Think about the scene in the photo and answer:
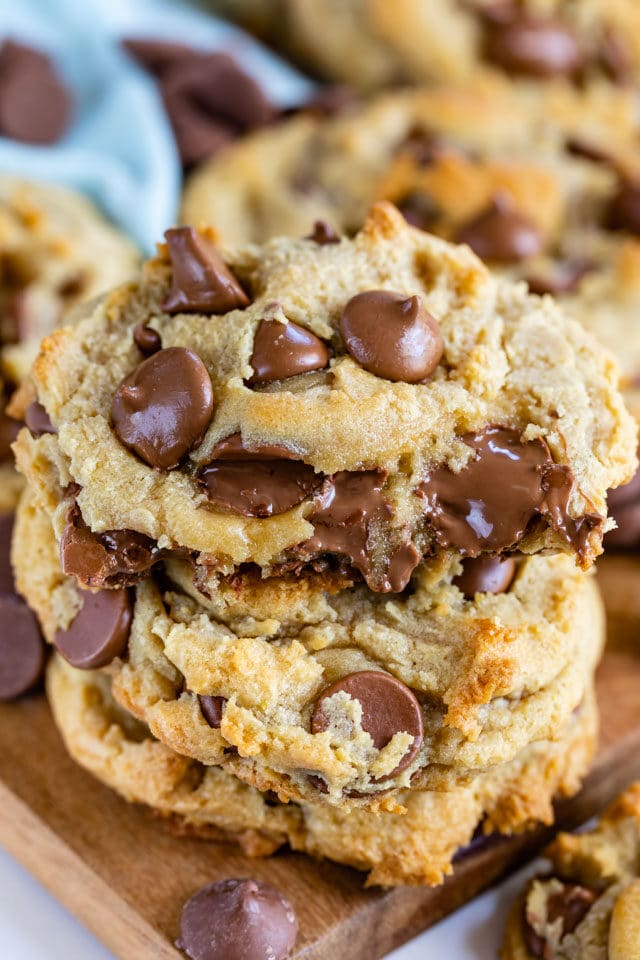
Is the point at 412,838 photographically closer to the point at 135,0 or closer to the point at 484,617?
the point at 484,617

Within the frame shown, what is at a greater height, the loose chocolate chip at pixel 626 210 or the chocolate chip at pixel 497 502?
the chocolate chip at pixel 497 502

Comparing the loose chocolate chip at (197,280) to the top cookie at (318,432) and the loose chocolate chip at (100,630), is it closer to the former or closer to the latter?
the top cookie at (318,432)

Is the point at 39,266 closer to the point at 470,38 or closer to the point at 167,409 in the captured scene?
the point at 167,409

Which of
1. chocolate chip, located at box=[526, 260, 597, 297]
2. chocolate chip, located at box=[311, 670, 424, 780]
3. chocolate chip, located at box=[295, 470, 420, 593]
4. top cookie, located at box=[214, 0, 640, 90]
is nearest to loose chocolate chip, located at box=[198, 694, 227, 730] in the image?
chocolate chip, located at box=[311, 670, 424, 780]

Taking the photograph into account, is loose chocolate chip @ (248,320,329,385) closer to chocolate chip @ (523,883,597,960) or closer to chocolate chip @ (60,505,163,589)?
chocolate chip @ (60,505,163,589)

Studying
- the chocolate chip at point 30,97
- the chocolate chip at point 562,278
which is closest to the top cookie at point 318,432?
the chocolate chip at point 562,278
